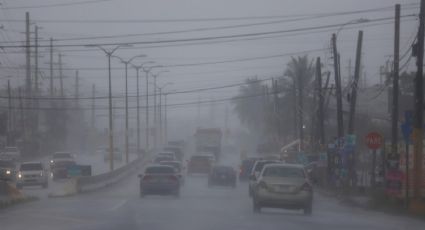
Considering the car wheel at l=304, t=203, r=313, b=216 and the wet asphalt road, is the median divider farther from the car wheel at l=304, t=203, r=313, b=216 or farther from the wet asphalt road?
the car wheel at l=304, t=203, r=313, b=216

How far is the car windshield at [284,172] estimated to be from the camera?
32716mm

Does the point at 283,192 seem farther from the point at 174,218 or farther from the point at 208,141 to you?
the point at 208,141

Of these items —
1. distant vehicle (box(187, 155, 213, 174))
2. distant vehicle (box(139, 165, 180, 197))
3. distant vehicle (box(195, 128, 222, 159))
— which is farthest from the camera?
distant vehicle (box(195, 128, 222, 159))

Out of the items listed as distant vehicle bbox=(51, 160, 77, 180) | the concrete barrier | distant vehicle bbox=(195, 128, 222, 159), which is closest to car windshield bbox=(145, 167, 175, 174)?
the concrete barrier

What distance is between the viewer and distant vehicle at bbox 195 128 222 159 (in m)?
107

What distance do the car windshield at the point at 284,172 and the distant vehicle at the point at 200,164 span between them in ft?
143

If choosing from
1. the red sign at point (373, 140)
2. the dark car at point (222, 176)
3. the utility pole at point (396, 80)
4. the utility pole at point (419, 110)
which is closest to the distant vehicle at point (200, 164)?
the dark car at point (222, 176)

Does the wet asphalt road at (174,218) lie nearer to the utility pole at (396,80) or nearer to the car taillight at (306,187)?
the car taillight at (306,187)

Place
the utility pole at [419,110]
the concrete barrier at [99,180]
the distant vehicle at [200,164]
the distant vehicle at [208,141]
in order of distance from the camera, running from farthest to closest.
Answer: the distant vehicle at [208,141] → the distant vehicle at [200,164] → the concrete barrier at [99,180] → the utility pole at [419,110]

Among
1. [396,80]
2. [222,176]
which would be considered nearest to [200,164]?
[222,176]

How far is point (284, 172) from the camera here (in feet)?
107

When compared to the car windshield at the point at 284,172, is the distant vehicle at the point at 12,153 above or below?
below

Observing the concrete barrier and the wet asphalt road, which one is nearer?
the wet asphalt road

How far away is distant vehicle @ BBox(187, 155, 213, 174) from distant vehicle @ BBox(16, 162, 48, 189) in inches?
741
